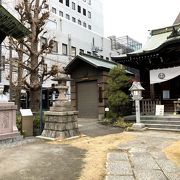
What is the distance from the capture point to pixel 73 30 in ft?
123

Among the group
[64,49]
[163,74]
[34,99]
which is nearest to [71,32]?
[64,49]

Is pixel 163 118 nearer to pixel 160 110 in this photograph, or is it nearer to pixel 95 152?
pixel 160 110

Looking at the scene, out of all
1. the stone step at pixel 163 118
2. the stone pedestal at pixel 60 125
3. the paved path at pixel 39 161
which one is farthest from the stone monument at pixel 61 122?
the stone step at pixel 163 118

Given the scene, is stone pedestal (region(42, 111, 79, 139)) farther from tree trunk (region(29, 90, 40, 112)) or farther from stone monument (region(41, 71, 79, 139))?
tree trunk (region(29, 90, 40, 112))

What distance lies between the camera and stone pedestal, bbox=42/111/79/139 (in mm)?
10719

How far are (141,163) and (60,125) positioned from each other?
4.94m

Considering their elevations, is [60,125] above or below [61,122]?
below

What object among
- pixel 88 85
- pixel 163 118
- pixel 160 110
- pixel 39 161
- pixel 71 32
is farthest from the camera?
pixel 71 32

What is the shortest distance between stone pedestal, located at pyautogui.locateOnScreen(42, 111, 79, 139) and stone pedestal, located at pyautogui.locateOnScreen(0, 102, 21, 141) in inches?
53.5

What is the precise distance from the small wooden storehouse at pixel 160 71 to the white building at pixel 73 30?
35.8 feet

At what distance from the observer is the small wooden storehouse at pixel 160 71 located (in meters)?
14.7

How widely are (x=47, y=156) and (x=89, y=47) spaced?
34013 mm

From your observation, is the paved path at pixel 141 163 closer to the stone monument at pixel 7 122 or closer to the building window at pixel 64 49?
the stone monument at pixel 7 122

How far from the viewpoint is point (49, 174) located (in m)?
5.82
